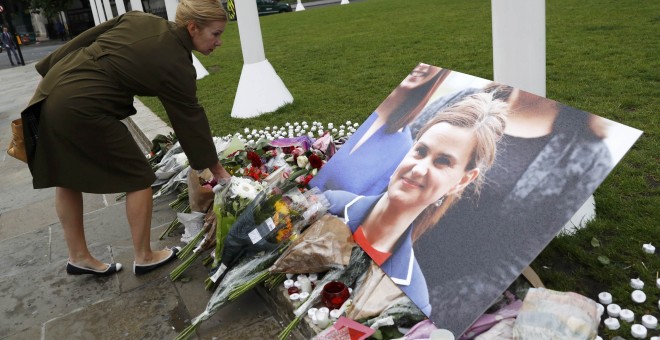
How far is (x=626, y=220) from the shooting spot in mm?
2793

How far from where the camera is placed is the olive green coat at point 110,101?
2648mm

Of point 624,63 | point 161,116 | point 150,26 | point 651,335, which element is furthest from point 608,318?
point 161,116

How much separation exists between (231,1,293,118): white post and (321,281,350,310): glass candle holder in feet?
13.4

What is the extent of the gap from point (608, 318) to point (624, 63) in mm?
4697

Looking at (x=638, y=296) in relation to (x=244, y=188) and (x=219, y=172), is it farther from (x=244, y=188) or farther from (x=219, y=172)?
(x=219, y=172)

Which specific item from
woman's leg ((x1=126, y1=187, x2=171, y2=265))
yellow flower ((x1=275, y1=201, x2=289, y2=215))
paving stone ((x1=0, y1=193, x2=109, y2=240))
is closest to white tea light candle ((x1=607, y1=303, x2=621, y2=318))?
yellow flower ((x1=275, y1=201, x2=289, y2=215))

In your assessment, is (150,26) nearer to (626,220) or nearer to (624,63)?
(626,220)

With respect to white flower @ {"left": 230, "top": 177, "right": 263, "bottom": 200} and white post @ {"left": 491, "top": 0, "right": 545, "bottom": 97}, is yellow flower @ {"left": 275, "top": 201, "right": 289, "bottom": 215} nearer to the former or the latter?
white flower @ {"left": 230, "top": 177, "right": 263, "bottom": 200}

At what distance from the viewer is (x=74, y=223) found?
309 cm

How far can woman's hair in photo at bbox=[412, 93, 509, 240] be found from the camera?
2363 mm

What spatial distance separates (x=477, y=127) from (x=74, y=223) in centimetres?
226

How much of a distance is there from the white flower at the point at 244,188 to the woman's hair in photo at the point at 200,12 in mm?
838

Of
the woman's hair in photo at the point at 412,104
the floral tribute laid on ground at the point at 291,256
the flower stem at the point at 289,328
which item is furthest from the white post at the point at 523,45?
the flower stem at the point at 289,328

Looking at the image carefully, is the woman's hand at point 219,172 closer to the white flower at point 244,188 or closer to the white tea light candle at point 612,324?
the white flower at point 244,188
